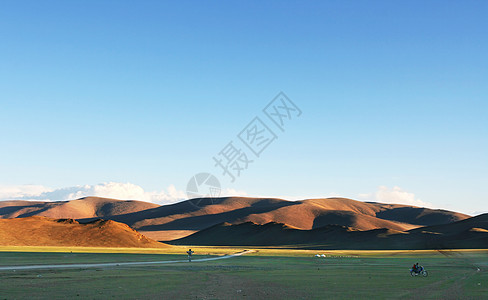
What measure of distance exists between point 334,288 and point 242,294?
6.87 m

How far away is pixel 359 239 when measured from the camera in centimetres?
16438

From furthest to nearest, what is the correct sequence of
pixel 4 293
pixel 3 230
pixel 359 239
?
pixel 359 239
pixel 3 230
pixel 4 293

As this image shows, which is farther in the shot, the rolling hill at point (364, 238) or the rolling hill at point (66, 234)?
the rolling hill at point (364, 238)

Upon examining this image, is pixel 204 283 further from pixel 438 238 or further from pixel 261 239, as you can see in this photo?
pixel 261 239

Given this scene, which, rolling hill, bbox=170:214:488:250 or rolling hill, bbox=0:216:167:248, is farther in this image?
rolling hill, bbox=170:214:488:250

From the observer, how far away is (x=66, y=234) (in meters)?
132

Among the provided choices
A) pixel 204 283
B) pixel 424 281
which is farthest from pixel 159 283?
pixel 424 281

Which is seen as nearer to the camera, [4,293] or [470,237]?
[4,293]

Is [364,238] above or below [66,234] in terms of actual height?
below

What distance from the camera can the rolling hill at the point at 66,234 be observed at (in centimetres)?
12556

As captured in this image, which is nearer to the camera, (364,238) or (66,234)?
(66,234)

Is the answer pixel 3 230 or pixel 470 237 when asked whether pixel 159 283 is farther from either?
pixel 470 237

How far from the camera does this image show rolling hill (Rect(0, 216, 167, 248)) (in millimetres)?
125556

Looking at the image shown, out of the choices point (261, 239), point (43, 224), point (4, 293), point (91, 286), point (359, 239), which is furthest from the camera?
point (261, 239)
